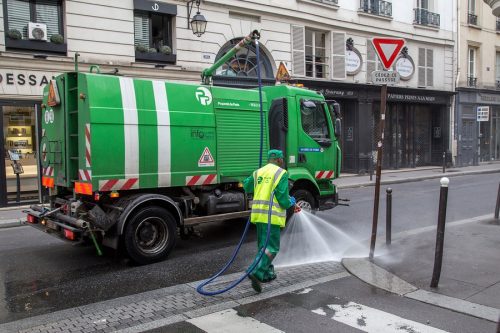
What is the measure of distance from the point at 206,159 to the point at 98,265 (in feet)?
7.51

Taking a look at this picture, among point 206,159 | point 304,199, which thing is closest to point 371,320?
point 206,159

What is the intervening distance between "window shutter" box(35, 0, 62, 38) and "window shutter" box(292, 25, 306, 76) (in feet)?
29.5

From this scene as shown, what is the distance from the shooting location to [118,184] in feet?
21.8

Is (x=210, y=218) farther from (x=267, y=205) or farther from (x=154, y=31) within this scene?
(x=154, y=31)

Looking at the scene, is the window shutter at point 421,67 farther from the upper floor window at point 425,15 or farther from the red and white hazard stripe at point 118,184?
the red and white hazard stripe at point 118,184

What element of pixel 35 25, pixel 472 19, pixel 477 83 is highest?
pixel 472 19

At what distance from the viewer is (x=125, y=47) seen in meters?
14.6

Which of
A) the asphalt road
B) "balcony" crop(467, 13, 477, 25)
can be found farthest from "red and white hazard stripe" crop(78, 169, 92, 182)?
"balcony" crop(467, 13, 477, 25)

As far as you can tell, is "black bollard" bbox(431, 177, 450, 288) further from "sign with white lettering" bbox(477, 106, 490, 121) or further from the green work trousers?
"sign with white lettering" bbox(477, 106, 490, 121)

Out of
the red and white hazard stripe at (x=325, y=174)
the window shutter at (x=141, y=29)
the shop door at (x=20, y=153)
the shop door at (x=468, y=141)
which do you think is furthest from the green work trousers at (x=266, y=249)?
the shop door at (x=468, y=141)

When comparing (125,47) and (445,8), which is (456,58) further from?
(125,47)

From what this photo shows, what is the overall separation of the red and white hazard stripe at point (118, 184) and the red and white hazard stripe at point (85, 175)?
17 cm

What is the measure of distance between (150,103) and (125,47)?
8.57 metres

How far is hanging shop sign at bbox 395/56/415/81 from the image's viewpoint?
915 inches
